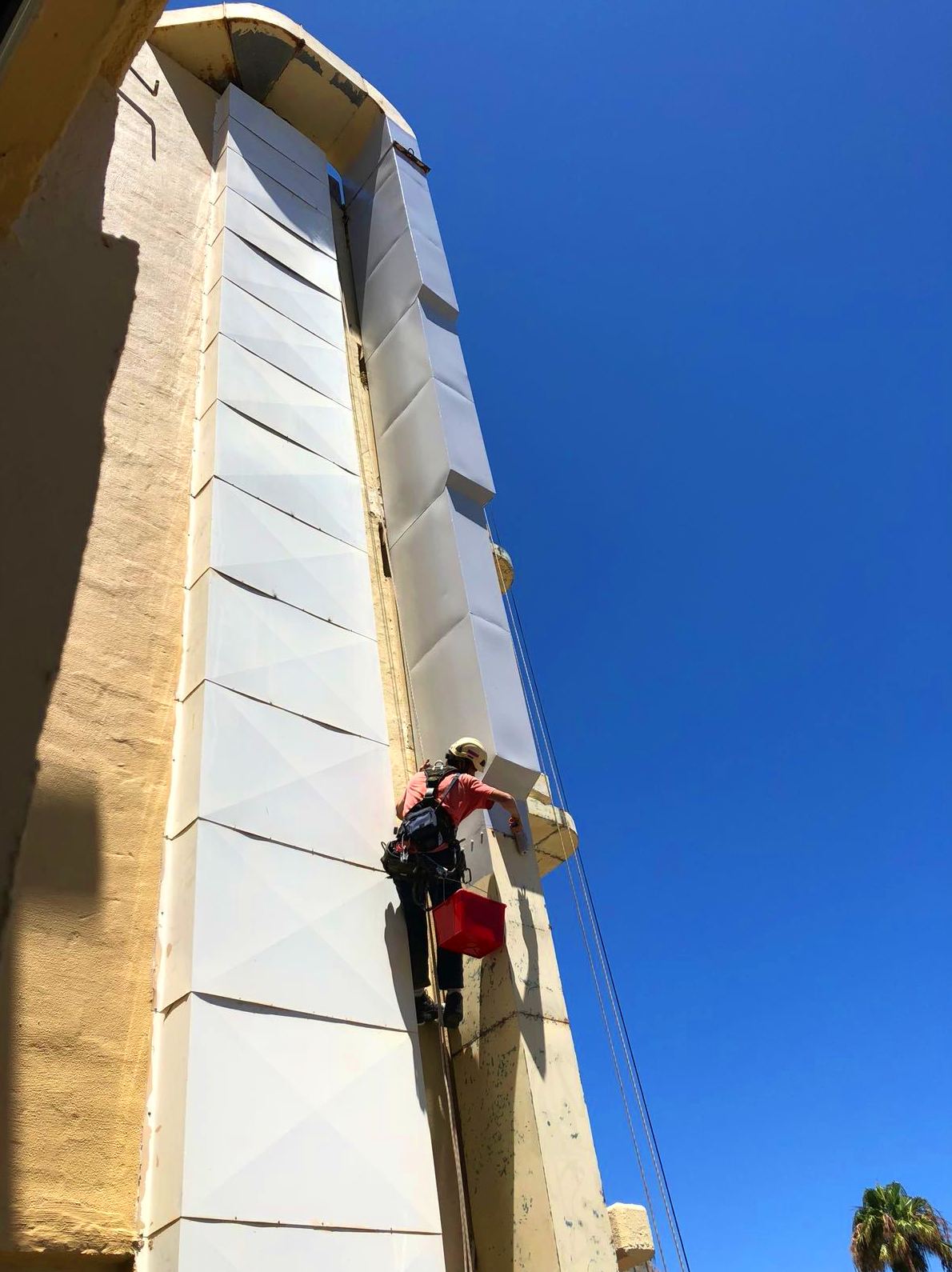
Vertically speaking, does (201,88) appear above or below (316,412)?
above

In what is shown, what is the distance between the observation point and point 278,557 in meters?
7.64

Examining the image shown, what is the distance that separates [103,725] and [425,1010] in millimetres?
2926

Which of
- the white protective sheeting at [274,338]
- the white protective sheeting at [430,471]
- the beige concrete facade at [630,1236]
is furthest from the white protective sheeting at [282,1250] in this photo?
the white protective sheeting at [274,338]

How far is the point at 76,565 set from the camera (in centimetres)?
643

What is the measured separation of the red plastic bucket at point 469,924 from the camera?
6.31 meters

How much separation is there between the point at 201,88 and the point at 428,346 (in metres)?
5.02

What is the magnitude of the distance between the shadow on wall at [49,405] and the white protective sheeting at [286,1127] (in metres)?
1.33

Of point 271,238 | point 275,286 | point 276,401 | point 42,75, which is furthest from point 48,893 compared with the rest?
point 271,238

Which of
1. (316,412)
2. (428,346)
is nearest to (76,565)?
(316,412)

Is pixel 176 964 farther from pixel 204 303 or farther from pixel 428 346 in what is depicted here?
pixel 428 346

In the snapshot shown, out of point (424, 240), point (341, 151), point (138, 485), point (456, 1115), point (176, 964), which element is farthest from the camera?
point (341, 151)

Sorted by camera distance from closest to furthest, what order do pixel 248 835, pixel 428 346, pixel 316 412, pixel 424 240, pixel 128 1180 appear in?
1. pixel 128 1180
2. pixel 248 835
3. pixel 316 412
4. pixel 428 346
5. pixel 424 240

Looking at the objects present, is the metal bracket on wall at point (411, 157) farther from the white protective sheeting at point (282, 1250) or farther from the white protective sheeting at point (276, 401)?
the white protective sheeting at point (282, 1250)

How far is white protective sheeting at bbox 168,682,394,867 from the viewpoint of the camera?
5.96 metres
